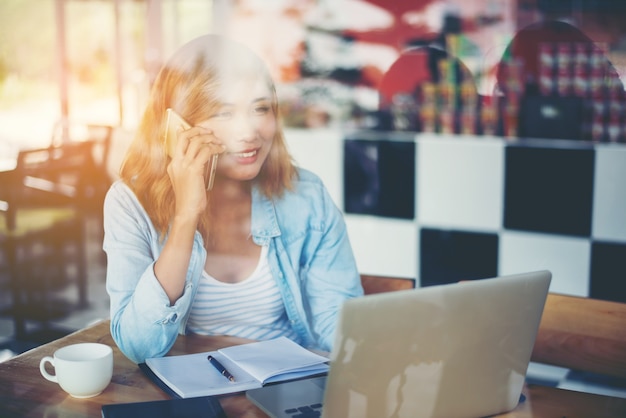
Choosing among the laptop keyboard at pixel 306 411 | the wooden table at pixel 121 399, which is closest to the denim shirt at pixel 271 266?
the wooden table at pixel 121 399

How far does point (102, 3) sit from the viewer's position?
92.1 inches

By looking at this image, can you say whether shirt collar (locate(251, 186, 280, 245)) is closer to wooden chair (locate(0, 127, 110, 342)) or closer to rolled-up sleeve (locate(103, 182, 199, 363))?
rolled-up sleeve (locate(103, 182, 199, 363))

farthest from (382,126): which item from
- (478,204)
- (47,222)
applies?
(47,222)

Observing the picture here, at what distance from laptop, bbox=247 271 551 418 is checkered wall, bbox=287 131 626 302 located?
67.1 inches

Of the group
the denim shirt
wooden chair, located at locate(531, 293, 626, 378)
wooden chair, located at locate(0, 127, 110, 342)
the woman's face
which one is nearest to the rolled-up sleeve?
the denim shirt

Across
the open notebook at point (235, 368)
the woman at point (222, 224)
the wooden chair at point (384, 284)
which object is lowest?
the open notebook at point (235, 368)

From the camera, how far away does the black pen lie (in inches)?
49.6

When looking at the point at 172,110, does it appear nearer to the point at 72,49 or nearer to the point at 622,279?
the point at 72,49

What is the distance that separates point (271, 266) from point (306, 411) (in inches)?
22.9

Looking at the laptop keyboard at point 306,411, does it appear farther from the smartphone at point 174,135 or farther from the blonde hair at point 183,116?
the smartphone at point 174,135

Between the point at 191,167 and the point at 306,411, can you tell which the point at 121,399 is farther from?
the point at 191,167

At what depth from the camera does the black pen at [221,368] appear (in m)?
1.26

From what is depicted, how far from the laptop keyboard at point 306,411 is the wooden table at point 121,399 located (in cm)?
5

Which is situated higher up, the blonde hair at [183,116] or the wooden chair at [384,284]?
the blonde hair at [183,116]
